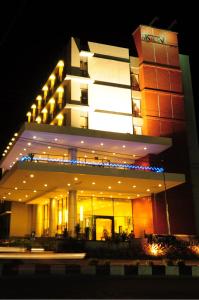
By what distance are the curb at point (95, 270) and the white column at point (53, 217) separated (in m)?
24.1

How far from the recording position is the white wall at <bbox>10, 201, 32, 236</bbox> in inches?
1842

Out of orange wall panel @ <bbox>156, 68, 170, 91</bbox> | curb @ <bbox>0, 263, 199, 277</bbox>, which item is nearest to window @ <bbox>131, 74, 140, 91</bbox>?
orange wall panel @ <bbox>156, 68, 170, 91</bbox>

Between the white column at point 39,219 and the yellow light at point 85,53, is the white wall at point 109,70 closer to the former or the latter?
the yellow light at point 85,53

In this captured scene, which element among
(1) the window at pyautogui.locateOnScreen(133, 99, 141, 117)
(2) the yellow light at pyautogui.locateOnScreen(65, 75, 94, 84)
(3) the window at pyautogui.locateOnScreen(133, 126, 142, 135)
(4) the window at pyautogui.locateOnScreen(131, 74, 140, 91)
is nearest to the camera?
(2) the yellow light at pyautogui.locateOnScreen(65, 75, 94, 84)

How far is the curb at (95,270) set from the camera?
12.7 metres

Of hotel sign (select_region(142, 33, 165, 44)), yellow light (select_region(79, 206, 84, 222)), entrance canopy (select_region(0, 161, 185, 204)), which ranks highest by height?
hotel sign (select_region(142, 33, 165, 44))

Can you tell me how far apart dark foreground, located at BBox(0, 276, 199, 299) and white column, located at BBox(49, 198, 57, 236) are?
25348 mm

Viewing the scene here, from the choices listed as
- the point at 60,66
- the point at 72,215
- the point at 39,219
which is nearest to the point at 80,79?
the point at 60,66

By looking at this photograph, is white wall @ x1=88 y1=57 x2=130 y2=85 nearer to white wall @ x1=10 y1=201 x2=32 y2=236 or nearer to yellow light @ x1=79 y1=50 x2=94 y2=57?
yellow light @ x1=79 y1=50 x2=94 y2=57

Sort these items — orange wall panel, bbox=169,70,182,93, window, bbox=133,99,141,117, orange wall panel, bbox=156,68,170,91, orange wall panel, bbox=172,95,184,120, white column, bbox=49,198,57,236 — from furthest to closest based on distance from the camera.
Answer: orange wall panel, bbox=169,70,182,93 → orange wall panel, bbox=156,68,170,91 → window, bbox=133,99,141,117 → orange wall panel, bbox=172,95,184,120 → white column, bbox=49,198,57,236

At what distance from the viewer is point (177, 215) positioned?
36188mm

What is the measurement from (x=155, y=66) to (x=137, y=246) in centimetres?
2251

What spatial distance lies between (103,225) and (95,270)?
1008 inches

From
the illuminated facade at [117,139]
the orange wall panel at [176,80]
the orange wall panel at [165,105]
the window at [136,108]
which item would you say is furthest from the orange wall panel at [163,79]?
the window at [136,108]
